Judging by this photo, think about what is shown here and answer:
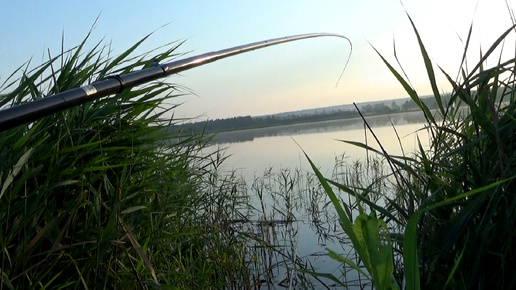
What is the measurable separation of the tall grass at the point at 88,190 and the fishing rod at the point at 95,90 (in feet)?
3.02

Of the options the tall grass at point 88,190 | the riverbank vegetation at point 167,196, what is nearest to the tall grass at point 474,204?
the riverbank vegetation at point 167,196

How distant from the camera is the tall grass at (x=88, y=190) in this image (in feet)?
7.48

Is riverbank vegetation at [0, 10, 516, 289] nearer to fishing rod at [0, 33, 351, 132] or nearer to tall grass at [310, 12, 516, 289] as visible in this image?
tall grass at [310, 12, 516, 289]

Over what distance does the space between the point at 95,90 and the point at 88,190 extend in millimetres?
1385

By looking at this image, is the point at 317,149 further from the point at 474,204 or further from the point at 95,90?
the point at 95,90

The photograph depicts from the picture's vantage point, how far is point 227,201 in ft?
17.4

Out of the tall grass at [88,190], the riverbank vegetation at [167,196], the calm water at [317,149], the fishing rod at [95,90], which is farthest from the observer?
the calm water at [317,149]

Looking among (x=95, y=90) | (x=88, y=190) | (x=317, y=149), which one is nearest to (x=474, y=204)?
(x=95, y=90)

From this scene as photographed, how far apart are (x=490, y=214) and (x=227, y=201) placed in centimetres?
368

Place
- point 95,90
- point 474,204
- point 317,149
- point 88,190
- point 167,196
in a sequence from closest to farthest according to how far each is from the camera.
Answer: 1. point 95,90
2. point 474,204
3. point 88,190
4. point 167,196
5. point 317,149

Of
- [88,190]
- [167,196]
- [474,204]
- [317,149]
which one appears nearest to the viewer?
[474,204]

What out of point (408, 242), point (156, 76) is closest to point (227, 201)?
point (156, 76)

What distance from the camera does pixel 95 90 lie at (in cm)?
129

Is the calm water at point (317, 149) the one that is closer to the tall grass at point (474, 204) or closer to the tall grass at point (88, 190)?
the tall grass at point (474, 204)
